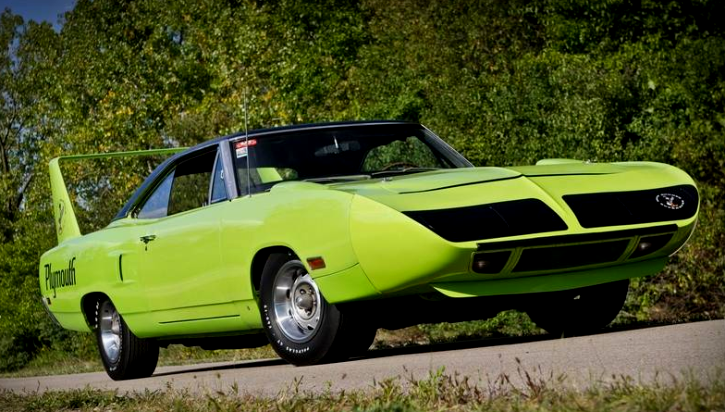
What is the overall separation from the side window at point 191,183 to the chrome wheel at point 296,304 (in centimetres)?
151

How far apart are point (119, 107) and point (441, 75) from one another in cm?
1009

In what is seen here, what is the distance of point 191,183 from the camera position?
969 centimetres

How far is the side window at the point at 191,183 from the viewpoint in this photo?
9430 millimetres

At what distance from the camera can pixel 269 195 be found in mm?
8008

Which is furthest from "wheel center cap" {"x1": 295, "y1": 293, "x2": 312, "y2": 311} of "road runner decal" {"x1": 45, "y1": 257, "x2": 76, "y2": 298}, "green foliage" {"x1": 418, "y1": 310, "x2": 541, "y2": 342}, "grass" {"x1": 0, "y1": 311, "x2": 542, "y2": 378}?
"green foliage" {"x1": 418, "y1": 310, "x2": 541, "y2": 342}

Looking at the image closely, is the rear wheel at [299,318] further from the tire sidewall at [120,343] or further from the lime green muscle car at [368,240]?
the tire sidewall at [120,343]

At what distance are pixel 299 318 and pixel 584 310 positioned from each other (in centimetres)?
200

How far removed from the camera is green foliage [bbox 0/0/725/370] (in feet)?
66.0

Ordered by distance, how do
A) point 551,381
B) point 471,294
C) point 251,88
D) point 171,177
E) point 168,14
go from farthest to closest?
1. point 168,14
2. point 251,88
3. point 171,177
4. point 471,294
5. point 551,381

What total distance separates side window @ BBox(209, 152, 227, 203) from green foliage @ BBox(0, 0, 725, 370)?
688 centimetres

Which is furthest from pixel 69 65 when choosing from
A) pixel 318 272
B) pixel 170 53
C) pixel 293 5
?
pixel 318 272

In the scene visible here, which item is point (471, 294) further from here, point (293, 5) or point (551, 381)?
point (293, 5)

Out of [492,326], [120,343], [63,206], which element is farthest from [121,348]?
[492,326]

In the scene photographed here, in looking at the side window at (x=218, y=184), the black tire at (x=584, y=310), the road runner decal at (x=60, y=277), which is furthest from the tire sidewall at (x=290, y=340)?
the road runner decal at (x=60, y=277)
